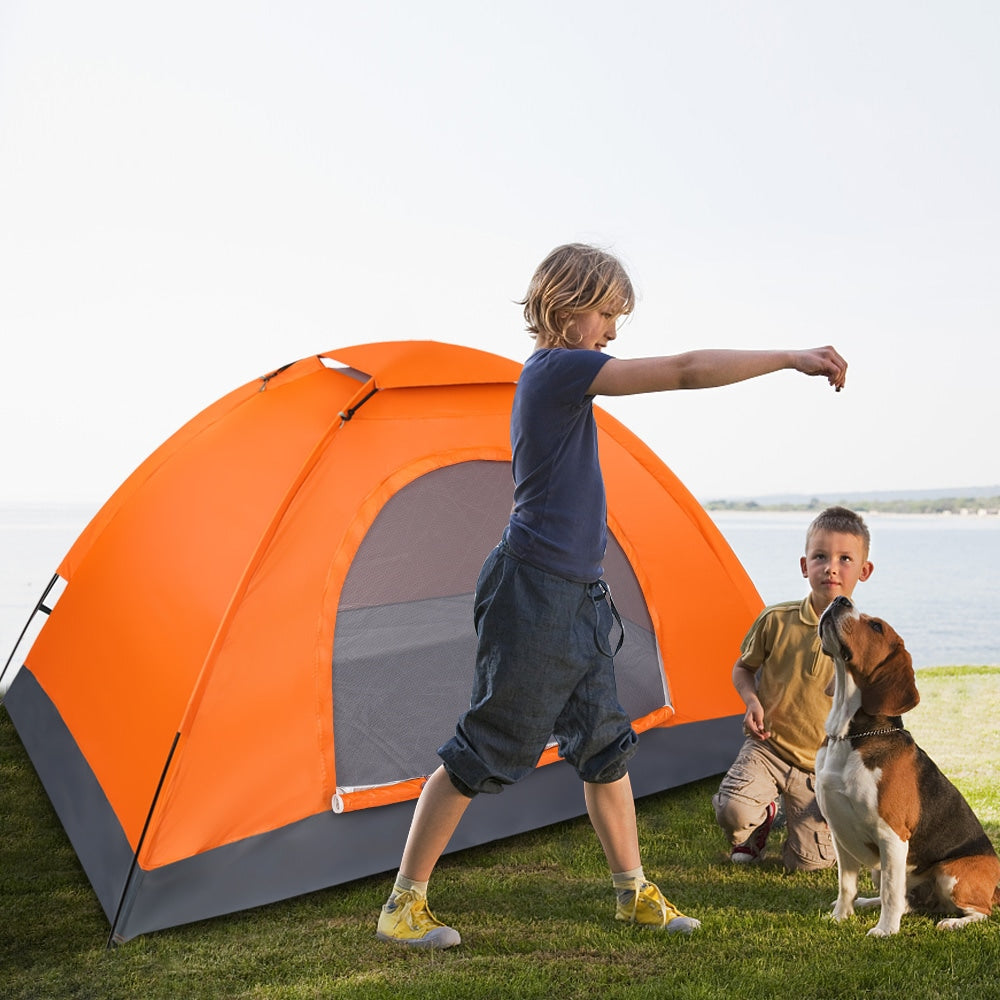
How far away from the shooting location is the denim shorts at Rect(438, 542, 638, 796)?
1824mm

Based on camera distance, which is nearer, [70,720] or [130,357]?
[70,720]

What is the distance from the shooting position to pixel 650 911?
6.54ft

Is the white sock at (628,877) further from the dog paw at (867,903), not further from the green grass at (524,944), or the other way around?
the dog paw at (867,903)

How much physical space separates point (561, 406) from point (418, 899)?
1.05 metres

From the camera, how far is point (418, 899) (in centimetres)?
196

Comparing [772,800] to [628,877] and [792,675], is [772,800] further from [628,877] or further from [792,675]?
[628,877]

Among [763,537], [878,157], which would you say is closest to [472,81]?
[878,157]

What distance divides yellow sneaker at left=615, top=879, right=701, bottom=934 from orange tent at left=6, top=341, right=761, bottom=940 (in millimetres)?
571

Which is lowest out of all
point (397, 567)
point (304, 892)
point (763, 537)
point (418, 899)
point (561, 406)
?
point (763, 537)

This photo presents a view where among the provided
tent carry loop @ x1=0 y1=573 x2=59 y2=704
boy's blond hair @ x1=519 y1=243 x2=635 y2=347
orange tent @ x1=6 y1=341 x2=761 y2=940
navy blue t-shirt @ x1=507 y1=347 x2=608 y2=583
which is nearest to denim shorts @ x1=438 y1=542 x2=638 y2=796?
navy blue t-shirt @ x1=507 y1=347 x2=608 y2=583

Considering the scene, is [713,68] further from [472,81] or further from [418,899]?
[418,899]

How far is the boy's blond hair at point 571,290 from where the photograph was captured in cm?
183

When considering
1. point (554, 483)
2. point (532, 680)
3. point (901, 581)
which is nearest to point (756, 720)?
point (532, 680)

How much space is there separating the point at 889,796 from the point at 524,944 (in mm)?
790
